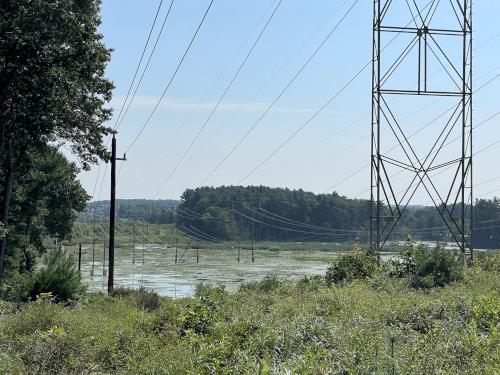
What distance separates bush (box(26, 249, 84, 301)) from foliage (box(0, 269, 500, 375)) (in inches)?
396

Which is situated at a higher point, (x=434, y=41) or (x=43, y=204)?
(x=434, y=41)

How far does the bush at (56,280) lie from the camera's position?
79.3ft

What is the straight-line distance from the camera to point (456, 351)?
7.49 m

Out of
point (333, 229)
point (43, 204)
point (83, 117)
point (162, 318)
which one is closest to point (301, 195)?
point (333, 229)

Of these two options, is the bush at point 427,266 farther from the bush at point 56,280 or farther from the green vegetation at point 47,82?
the green vegetation at point 47,82

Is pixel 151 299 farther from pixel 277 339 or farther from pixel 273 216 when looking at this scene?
pixel 273 216

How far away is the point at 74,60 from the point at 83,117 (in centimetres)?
384

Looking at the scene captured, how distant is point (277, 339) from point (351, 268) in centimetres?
1327

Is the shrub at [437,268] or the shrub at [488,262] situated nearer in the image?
the shrub at [437,268]

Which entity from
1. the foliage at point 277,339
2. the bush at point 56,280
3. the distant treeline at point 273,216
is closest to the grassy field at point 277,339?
the foliage at point 277,339

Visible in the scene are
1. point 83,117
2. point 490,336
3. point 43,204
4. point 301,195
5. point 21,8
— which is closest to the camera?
point 490,336

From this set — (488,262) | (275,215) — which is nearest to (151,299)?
(488,262)

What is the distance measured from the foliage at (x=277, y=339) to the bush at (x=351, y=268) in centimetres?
632

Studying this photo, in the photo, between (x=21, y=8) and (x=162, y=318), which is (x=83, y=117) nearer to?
(x=21, y=8)
